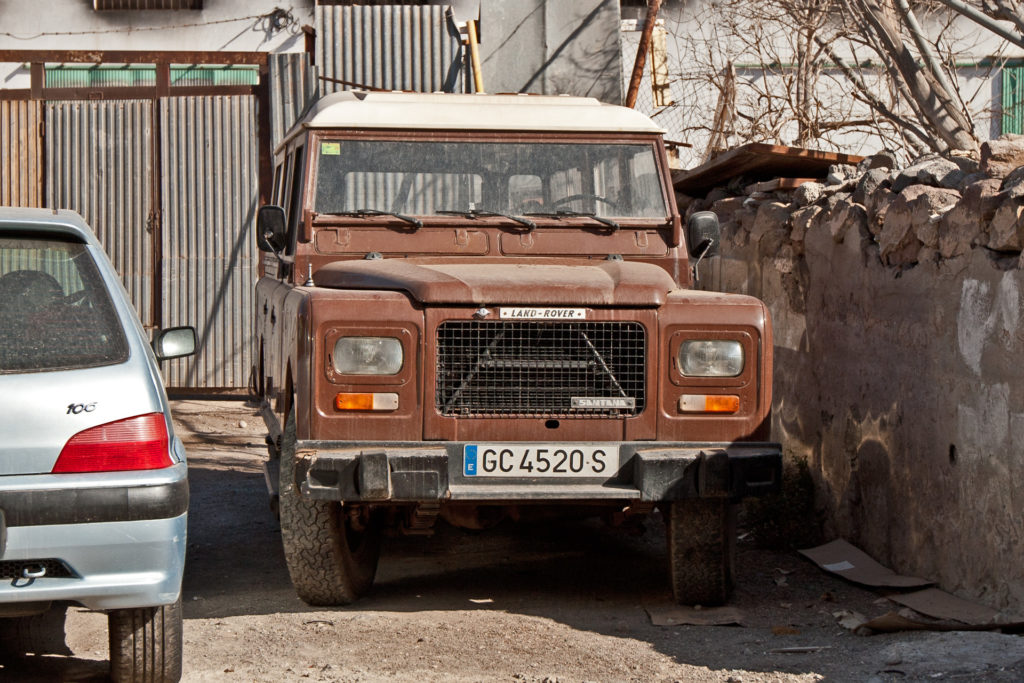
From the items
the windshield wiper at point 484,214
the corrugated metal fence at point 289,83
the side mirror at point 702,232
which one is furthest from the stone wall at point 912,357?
the corrugated metal fence at point 289,83

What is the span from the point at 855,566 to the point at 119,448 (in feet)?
11.6

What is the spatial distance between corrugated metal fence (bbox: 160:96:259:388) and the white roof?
638cm

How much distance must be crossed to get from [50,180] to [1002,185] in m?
9.56

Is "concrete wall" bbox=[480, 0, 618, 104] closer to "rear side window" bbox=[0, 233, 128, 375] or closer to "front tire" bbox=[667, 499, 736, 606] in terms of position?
"front tire" bbox=[667, 499, 736, 606]

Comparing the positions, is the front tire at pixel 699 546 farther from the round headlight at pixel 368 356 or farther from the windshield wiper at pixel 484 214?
the windshield wiper at pixel 484 214

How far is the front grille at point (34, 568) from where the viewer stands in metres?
3.48

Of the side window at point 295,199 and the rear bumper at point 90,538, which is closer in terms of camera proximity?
the rear bumper at point 90,538

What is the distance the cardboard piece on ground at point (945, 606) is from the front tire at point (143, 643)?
2775 millimetres

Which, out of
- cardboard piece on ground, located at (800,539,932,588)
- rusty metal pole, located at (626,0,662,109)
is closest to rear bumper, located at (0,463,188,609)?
cardboard piece on ground, located at (800,539,932,588)

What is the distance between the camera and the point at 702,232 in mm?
5910

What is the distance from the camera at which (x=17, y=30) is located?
17.5 metres

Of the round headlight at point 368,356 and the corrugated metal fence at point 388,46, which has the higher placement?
the corrugated metal fence at point 388,46

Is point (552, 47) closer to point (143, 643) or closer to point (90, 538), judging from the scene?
point (143, 643)

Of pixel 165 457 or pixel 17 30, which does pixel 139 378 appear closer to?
pixel 165 457
